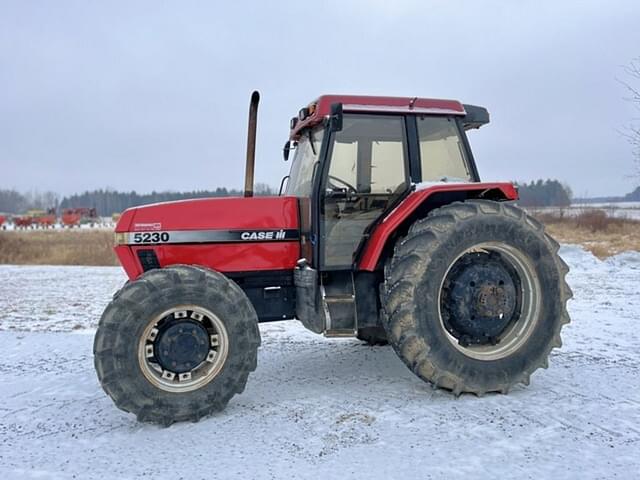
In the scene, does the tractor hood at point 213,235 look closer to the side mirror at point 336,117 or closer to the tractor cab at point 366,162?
the tractor cab at point 366,162

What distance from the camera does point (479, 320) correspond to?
4.11 metres

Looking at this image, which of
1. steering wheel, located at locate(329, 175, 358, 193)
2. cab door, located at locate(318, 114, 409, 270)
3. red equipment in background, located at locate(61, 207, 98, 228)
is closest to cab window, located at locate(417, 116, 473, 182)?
cab door, located at locate(318, 114, 409, 270)

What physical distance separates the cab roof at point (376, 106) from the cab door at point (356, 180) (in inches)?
3.5

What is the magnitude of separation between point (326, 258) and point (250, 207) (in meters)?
0.78

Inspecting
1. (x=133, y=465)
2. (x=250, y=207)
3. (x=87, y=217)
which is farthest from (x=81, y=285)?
(x=87, y=217)

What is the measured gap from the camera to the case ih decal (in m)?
4.11

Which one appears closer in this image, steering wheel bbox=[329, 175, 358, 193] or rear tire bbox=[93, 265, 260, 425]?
rear tire bbox=[93, 265, 260, 425]

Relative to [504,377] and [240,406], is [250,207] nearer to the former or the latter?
[240,406]

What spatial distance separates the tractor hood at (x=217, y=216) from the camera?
412cm

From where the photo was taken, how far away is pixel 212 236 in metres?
4.22

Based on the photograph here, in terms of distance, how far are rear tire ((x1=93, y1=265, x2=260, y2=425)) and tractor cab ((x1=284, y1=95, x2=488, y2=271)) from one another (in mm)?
934

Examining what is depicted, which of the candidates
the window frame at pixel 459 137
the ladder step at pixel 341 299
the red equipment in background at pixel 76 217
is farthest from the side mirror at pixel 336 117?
the red equipment in background at pixel 76 217

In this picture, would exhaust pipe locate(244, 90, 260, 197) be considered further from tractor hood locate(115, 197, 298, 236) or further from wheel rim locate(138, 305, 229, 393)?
wheel rim locate(138, 305, 229, 393)

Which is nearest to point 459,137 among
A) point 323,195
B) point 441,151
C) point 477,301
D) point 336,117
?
point 441,151
